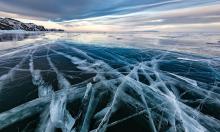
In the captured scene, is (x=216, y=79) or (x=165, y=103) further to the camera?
(x=216, y=79)

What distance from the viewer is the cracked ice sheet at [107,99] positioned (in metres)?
3.69

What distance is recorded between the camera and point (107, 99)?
4.63 metres

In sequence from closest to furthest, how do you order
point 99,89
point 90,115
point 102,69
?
point 90,115
point 99,89
point 102,69

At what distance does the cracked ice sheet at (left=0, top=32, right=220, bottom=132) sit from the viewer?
3.69m

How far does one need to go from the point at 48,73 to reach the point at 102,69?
1.77 meters

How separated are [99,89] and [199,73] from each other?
4.11 m

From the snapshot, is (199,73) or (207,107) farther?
(199,73)

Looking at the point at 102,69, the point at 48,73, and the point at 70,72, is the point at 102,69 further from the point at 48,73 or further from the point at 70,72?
the point at 48,73

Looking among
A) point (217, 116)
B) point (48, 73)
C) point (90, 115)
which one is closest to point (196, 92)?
point (217, 116)

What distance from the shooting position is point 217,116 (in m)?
4.23

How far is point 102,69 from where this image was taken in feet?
23.8

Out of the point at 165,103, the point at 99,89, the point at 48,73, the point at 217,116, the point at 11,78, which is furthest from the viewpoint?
the point at 48,73

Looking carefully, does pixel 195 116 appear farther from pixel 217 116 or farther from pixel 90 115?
pixel 90 115

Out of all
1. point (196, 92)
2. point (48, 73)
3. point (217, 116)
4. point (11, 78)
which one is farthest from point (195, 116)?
point (11, 78)
